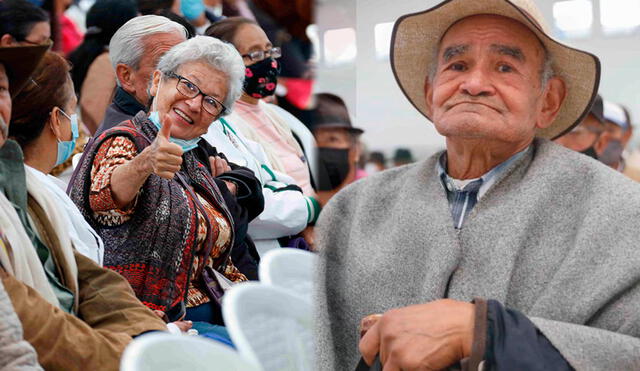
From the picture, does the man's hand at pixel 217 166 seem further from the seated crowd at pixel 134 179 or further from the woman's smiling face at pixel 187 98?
the woman's smiling face at pixel 187 98

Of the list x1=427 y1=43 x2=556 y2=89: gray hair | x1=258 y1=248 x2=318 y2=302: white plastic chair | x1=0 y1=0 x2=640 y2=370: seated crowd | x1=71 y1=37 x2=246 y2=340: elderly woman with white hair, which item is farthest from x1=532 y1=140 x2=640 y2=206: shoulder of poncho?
x1=71 y1=37 x2=246 y2=340: elderly woman with white hair

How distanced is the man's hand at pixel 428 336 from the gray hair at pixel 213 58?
1.40 meters

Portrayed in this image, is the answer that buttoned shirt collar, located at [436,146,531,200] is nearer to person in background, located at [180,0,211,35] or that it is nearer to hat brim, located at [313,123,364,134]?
hat brim, located at [313,123,364,134]

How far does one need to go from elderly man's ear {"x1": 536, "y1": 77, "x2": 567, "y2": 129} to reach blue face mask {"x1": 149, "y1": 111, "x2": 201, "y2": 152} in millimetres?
1228

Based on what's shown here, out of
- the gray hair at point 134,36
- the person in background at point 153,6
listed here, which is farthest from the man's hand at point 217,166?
the person in background at point 153,6

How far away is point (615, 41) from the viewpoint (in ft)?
4.59

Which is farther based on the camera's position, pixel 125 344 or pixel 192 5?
pixel 192 5

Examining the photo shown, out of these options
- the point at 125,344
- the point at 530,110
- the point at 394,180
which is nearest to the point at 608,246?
the point at 530,110

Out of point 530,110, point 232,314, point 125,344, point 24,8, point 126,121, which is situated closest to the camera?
point 530,110

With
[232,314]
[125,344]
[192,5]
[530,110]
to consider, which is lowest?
[125,344]

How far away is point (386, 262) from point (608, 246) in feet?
1.02

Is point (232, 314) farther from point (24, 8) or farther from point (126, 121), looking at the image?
point (24, 8)

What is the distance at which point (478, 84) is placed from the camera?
1332 millimetres

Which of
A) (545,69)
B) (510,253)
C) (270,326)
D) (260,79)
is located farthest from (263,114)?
(510,253)
